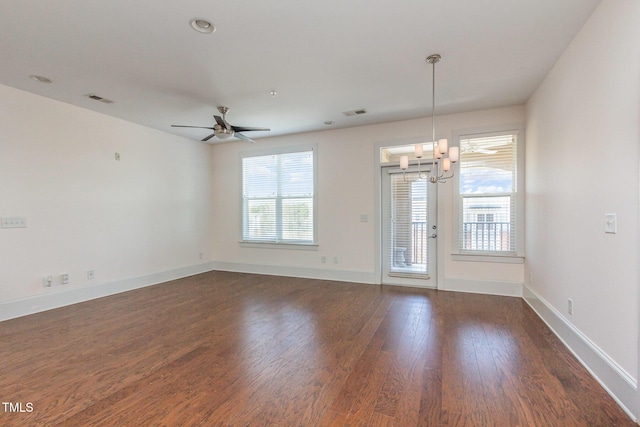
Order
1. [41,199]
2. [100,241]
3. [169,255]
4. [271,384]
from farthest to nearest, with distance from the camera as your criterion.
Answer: [169,255] < [100,241] < [41,199] < [271,384]

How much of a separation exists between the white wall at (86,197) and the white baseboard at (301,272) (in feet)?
2.76

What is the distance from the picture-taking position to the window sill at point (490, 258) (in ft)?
14.5

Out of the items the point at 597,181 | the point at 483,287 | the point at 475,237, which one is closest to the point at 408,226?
the point at 475,237

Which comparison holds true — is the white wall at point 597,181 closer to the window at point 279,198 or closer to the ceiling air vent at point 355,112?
the ceiling air vent at point 355,112

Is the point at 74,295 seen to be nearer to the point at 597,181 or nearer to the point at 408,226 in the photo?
the point at 408,226

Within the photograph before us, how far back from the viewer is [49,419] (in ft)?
5.97

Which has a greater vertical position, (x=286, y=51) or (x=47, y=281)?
(x=286, y=51)

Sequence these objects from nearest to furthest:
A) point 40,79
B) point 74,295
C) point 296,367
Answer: point 296,367 → point 40,79 → point 74,295

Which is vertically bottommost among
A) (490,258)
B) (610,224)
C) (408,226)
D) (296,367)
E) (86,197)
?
(296,367)

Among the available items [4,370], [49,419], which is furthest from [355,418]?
[4,370]

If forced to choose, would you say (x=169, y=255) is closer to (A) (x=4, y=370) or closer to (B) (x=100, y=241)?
(B) (x=100, y=241)

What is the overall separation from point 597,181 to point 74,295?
242 inches

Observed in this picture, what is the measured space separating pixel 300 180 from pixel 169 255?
2946 mm

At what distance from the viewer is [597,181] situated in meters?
2.26
